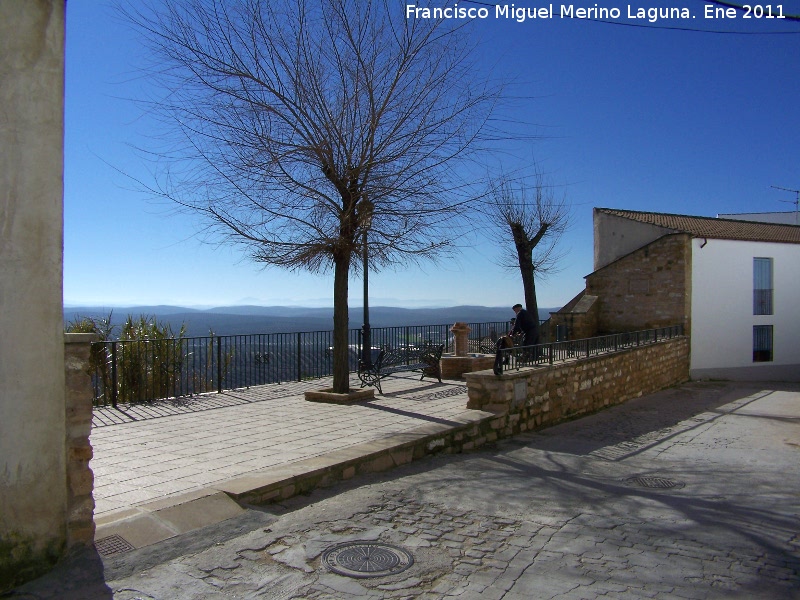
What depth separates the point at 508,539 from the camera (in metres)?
5.02

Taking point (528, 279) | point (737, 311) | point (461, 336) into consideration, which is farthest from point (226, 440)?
point (737, 311)

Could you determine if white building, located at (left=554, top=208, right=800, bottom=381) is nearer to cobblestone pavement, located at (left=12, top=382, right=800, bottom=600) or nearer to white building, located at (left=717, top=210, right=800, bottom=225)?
cobblestone pavement, located at (left=12, top=382, right=800, bottom=600)

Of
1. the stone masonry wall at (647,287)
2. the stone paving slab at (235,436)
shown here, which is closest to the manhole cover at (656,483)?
the stone paving slab at (235,436)

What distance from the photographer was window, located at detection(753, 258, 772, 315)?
22625 millimetres

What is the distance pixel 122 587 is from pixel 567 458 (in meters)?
6.07

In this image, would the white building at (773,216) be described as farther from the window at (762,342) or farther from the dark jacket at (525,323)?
the dark jacket at (525,323)

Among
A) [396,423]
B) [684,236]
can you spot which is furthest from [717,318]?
[396,423]

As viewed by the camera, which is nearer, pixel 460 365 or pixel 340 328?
pixel 340 328

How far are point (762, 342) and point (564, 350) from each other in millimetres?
14366

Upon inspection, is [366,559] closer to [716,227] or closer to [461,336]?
[461,336]

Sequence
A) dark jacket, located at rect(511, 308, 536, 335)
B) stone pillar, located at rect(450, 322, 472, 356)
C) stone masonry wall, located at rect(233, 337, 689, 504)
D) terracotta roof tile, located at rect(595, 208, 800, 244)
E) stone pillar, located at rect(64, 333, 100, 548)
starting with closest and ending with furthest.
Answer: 1. stone pillar, located at rect(64, 333, 100, 548)
2. stone masonry wall, located at rect(233, 337, 689, 504)
3. dark jacket, located at rect(511, 308, 536, 335)
4. stone pillar, located at rect(450, 322, 472, 356)
5. terracotta roof tile, located at rect(595, 208, 800, 244)

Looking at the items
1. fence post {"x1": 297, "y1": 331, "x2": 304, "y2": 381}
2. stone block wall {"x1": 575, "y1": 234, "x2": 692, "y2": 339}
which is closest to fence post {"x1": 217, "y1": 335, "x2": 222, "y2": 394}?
fence post {"x1": 297, "y1": 331, "x2": 304, "y2": 381}

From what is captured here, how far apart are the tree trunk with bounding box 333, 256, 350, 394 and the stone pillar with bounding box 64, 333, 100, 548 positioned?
640 cm

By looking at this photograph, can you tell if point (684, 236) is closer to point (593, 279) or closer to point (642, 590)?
point (593, 279)
